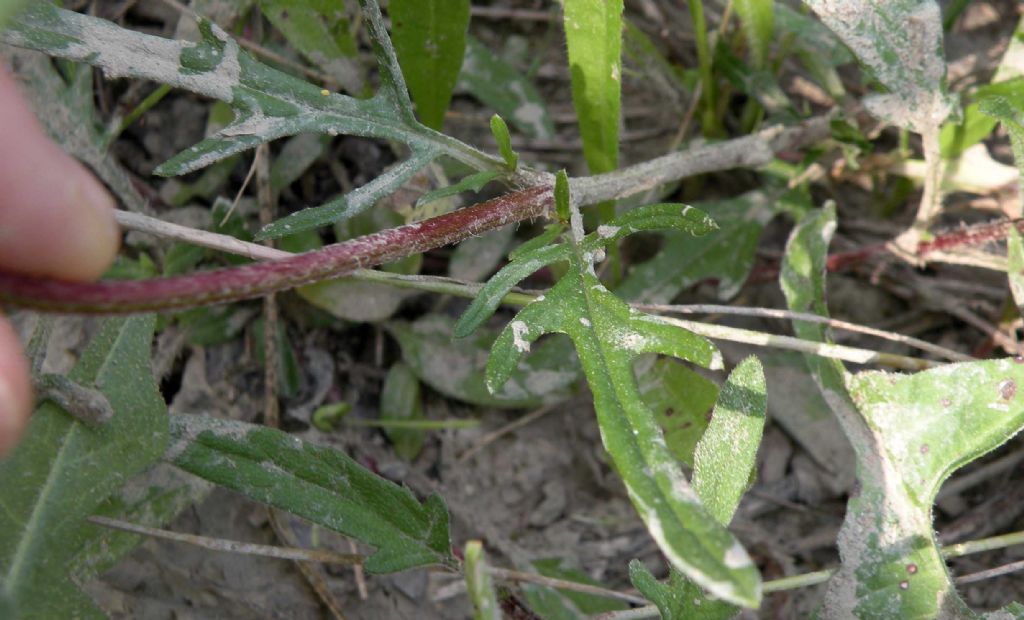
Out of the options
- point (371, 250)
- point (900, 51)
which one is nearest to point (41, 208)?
point (371, 250)

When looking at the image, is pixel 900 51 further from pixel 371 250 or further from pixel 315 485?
pixel 315 485

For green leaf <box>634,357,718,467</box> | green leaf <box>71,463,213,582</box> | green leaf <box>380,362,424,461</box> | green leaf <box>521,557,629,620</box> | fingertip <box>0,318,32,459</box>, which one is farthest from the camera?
green leaf <box>380,362,424,461</box>

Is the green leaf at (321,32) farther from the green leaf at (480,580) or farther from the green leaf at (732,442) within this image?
the green leaf at (480,580)

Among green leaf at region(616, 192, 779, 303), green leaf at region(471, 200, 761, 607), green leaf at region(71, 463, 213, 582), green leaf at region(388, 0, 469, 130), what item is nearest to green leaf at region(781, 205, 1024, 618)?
green leaf at region(471, 200, 761, 607)

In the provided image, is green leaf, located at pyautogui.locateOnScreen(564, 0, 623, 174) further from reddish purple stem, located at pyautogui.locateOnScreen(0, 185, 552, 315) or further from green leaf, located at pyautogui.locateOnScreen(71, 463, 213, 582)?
green leaf, located at pyautogui.locateOnScreen(71, 463, 213, 582)

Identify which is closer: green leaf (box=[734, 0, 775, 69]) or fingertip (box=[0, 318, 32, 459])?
fingertip (box=[0, 318, 32, 459])

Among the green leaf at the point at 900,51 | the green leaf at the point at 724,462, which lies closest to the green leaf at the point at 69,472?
the green leaf at the point at 724,462

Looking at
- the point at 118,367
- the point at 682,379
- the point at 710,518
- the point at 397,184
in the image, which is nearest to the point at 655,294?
the point at 682,379
